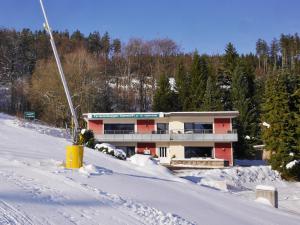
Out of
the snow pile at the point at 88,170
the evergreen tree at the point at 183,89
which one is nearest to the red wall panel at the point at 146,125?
the evergreen tree at the point at 183,89

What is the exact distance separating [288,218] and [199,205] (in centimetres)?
299

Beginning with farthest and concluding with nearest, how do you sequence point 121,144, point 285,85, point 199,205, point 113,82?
point 113,82 < point 121,144 < point 285,85 < point 199,205

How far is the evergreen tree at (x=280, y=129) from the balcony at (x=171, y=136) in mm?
7395

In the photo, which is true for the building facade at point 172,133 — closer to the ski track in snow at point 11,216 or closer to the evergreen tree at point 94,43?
the ski track in snow at point 11,216

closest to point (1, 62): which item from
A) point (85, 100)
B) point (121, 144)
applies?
point (85, 100)

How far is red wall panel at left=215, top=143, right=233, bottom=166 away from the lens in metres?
44.1

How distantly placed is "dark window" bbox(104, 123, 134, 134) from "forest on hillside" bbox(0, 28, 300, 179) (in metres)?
9.20

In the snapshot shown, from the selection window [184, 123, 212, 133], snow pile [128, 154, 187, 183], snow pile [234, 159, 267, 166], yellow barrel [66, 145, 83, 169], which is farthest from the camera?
window [184, 123, 212, 133]

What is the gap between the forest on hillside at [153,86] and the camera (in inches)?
1410

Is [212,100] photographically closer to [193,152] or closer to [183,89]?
[183,89]

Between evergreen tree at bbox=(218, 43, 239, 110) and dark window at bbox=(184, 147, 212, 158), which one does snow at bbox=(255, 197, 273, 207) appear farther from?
evergreen tree at bbox=(218, 43, 239, 110)

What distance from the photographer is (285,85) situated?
3569 cm

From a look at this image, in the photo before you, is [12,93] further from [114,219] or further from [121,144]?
[114,219]

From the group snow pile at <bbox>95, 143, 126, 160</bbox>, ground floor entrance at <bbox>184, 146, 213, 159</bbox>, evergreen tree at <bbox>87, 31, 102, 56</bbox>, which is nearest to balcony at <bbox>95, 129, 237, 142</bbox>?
ground floor entrance at <bbox>184, 146, 213, 159</bbox>
